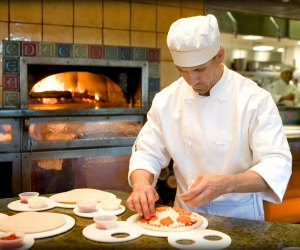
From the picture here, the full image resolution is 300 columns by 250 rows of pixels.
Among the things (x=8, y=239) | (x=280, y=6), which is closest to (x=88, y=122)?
(x=8, y=239)

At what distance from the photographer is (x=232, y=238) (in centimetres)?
133

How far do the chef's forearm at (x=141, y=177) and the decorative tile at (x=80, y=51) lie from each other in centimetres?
187

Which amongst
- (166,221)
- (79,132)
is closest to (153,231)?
(166,221)

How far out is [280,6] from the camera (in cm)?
424

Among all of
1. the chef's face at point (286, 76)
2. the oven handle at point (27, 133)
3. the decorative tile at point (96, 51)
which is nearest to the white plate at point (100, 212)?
the oven handle at point (27, 133)

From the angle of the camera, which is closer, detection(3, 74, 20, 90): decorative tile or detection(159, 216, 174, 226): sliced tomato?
detection(159, 216, 174, 226): sliced tomato

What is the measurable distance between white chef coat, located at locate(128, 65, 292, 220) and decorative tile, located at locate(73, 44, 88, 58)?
1.65 metres

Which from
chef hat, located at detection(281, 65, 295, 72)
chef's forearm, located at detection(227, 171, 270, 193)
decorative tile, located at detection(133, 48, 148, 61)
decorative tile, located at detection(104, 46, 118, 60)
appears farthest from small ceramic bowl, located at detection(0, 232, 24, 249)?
chef hat, located at detection(281, 65, 295, 72)

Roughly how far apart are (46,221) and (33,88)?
2187 mm

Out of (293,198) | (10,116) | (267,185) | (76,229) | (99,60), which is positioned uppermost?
(99,60)

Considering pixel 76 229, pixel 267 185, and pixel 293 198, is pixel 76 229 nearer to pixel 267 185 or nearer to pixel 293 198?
pixel 267 185

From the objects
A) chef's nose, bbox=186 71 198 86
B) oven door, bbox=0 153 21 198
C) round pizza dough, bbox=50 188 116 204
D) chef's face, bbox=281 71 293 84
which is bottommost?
oven door, bbox=0 153 21 198

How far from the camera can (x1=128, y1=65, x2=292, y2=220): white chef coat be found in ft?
5.43

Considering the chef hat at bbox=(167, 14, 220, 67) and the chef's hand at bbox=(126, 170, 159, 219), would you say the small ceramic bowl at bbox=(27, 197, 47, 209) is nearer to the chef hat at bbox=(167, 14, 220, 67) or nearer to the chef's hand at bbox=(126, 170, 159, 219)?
the chef's hand at bbox=(126, 170, 159, 219)
